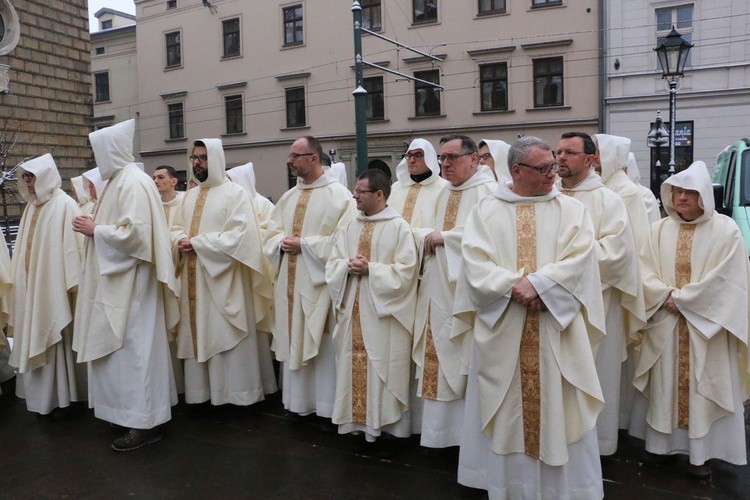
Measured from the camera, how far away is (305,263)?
515 cm

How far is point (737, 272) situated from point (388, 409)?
2428 mm

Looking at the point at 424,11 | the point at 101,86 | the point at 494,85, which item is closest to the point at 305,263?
the point at 494,85

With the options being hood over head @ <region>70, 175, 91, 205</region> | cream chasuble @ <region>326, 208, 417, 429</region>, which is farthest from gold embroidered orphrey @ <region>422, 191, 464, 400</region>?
hood over head @ <region>70, 175, 91, 205</region>

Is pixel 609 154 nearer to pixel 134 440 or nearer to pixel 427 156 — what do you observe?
pixel 427 156

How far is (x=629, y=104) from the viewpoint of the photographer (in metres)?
22.7

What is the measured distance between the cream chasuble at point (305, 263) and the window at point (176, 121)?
29337 millimetres

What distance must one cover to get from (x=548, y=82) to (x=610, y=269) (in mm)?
21262

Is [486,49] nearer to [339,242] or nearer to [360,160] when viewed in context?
[360,160]

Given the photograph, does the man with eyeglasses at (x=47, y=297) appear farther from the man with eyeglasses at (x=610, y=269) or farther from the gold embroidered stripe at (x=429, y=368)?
the man with eyeglasses at (x=610, y=269)

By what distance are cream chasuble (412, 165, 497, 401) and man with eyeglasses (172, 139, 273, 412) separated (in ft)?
5.49

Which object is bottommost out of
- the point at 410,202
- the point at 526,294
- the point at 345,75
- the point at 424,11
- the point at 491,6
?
the point at 526,294

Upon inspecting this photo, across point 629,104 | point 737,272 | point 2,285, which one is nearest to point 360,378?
point 737,272

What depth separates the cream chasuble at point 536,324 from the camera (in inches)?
134

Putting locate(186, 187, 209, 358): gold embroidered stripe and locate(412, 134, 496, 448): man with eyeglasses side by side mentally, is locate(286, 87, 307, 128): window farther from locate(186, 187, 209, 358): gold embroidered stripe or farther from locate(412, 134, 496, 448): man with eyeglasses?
locate(412, 134, 496, 448): man with eyeglasses
